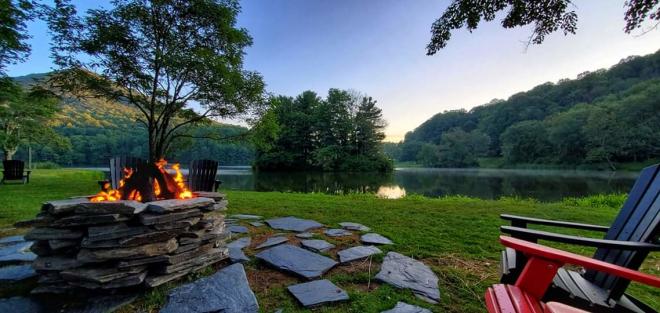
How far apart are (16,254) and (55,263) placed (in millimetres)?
1199

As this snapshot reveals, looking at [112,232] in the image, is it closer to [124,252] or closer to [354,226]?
[124,252]

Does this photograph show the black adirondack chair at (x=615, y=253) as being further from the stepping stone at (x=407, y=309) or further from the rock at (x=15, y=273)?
the rock at (x=15, y=273)

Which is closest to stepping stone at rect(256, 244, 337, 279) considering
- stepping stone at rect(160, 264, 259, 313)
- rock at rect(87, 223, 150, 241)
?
stepping stone at rect(160, 264, 259, 313)

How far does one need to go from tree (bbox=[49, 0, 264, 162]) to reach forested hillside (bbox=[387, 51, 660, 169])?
147 ft

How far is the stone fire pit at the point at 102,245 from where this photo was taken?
1740mm

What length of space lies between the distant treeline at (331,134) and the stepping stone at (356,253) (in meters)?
28.8

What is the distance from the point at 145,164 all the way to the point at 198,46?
24.5 feet

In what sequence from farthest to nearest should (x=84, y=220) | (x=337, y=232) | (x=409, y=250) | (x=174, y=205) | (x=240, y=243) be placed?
(x=337, y=232), (x=240, y=243), (x=409, y=250), (x=174, y=205), (x=84, y=220)

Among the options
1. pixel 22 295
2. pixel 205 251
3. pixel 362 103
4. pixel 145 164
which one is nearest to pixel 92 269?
pixel 22 295

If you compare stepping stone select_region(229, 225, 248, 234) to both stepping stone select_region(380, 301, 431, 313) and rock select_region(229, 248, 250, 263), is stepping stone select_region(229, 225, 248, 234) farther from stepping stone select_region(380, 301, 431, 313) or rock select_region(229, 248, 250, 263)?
stepping stone select_region(380, 301, 431, 313)

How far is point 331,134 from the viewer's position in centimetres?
3362

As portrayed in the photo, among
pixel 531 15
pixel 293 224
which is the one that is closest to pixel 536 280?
pixel 293 224

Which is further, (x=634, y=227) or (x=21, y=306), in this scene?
(x=21, y=306)

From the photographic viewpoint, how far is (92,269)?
1.75 m
